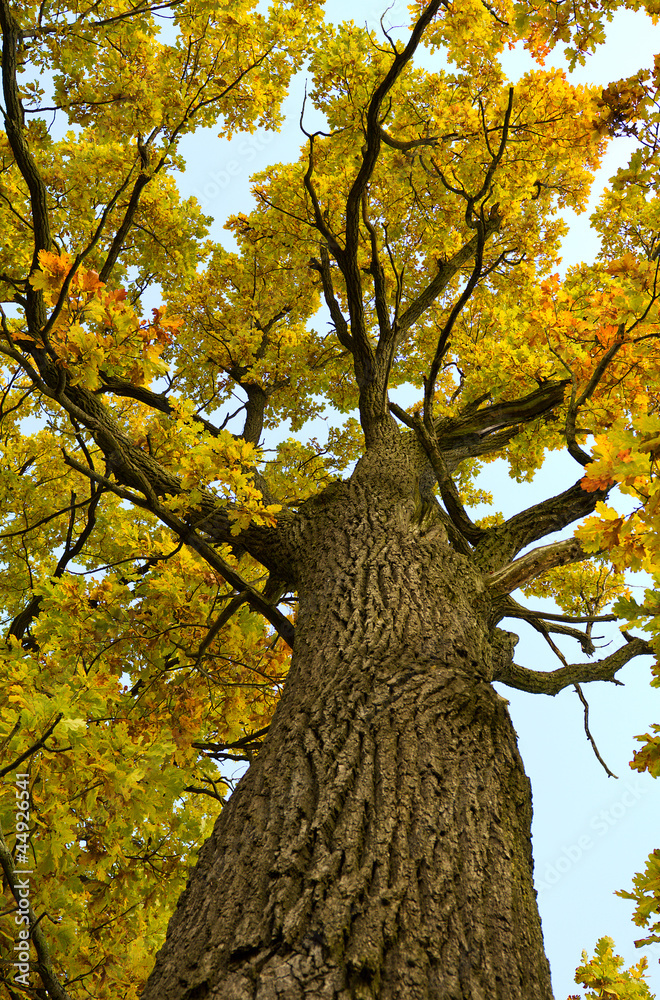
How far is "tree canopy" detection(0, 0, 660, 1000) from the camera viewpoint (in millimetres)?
2341

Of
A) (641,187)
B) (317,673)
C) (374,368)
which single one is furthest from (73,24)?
(317,673)

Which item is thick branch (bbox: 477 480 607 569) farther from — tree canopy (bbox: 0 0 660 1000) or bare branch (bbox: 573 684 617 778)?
bare branch (bbox: 573 684 617 778)

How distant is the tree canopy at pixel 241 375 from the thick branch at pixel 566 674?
2 centimetres

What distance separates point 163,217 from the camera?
235 inches

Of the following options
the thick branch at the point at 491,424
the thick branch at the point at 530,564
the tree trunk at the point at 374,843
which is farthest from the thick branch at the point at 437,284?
the tree trunk at the point at 374,843

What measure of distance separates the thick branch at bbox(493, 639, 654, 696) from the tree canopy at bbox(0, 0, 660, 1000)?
0.06 feet

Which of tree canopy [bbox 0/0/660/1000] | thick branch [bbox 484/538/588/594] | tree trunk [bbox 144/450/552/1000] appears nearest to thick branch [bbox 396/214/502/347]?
tree canopy [bbox 0/0/660/1000]

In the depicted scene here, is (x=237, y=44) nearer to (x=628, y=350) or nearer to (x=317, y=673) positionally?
(x=628, y=350)

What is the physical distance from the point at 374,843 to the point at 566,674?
2.51 meters

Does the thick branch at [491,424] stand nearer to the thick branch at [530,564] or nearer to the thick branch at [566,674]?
the thick branch at [530,564]

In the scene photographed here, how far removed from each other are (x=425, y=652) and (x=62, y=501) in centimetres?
615

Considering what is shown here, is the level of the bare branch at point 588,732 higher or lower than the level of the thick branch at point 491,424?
lower

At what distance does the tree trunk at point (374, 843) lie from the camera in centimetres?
132

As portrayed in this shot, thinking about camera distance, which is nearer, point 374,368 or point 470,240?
point 374,368
